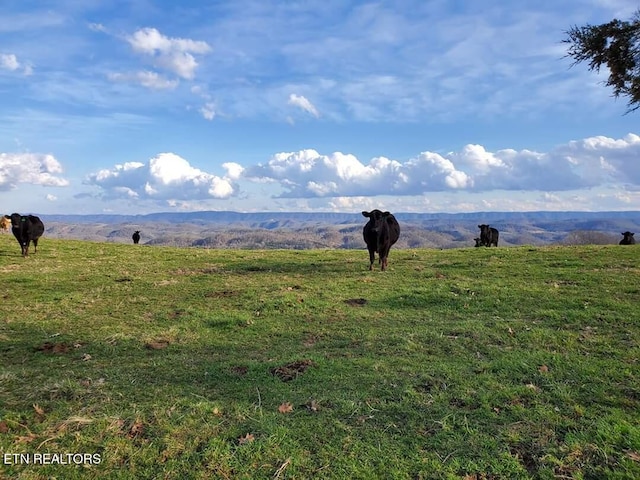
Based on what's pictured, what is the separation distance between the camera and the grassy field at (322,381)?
4945 millimetres

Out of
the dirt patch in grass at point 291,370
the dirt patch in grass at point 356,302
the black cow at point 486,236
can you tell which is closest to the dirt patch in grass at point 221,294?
the dirt patch in grass at point 356,302

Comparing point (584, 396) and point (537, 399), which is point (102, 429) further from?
point (584, 396)

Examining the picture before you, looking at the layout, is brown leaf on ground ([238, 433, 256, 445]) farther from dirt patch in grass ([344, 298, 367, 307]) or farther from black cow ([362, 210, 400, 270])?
black cow ([362, 210, 400, 270])

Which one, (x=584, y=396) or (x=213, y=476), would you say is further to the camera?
(x=584, y=396)

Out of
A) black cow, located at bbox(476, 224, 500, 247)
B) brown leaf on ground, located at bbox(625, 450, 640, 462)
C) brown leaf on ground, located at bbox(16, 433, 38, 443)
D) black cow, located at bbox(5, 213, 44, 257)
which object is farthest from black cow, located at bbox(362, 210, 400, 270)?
black cow, located at bbox(476, 224, 500, 247)

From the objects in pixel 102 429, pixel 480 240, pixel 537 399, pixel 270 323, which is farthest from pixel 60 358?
pixel 480 240

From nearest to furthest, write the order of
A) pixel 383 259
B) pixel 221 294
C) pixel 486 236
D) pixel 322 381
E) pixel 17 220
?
pixel 322 381
pixel 221 294
pixel 383 259
pixel 17 220
pixel 486 236

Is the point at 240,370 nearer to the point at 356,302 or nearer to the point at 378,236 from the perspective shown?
the point at 356,302

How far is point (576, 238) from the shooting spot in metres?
111

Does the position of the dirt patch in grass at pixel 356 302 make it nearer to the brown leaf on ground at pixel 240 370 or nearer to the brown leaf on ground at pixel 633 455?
the brown leaf on ground at pixel 240 370

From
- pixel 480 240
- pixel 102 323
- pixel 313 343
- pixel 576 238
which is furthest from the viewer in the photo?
pixel 576 238

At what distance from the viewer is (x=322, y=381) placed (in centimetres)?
704

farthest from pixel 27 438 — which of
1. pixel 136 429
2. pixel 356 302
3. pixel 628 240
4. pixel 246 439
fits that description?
pixel 628 240

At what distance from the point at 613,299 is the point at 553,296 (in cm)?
147
